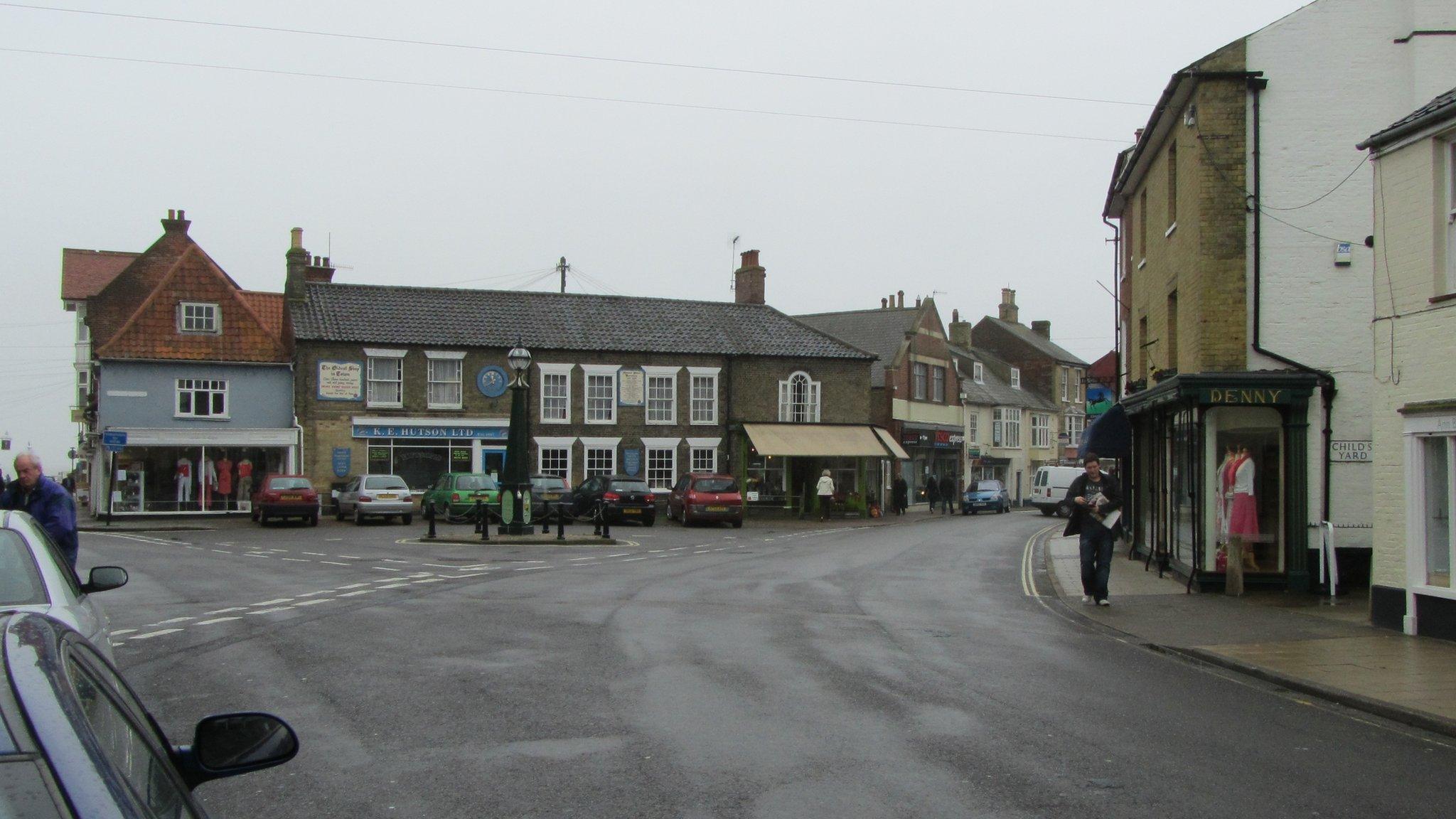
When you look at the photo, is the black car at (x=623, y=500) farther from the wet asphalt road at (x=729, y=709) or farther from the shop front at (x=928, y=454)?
the shop front at (x=928, y=454)

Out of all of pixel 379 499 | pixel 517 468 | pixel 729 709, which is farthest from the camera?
pixel 379 499

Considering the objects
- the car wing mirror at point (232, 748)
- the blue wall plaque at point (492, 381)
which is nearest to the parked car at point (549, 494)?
the blue wall plaque at point (492, 381)

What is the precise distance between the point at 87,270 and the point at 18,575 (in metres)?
60.2

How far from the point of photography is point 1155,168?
71.5 ft

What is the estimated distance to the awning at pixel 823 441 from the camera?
43031mm

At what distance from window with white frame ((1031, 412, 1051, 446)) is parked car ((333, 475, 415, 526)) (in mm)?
44414

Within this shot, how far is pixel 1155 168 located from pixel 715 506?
1843 cm

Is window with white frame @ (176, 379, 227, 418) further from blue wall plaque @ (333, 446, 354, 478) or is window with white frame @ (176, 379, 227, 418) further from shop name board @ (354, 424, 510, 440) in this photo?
shop name board @ (354, 424, 510, 440)

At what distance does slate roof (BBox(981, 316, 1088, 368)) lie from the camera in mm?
75625

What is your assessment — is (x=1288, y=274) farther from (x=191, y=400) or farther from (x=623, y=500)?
(x=191, y=400)

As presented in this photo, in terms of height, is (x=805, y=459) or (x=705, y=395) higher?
(x=705, y=395)

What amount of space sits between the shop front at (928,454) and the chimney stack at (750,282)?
957cm

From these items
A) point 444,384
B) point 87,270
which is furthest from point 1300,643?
point 87,270

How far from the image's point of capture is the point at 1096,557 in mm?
15203
